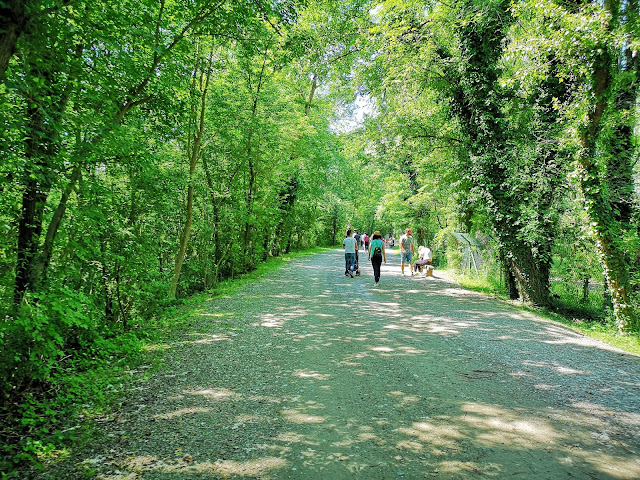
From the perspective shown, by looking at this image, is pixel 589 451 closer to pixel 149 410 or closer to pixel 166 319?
pixel 149 410

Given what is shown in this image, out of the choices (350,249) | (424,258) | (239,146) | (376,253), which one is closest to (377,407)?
(376,253)

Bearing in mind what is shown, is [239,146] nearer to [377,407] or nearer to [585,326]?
[377,407]

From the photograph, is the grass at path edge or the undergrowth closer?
Result: the undergrowth

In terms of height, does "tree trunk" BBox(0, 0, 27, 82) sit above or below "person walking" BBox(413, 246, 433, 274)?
above

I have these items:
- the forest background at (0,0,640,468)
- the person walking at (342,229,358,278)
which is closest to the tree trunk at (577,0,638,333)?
the forest background at (0,0,640,468)

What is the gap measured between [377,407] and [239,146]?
11.6 meters

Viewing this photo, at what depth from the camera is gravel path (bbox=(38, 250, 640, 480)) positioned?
Result: 304cm

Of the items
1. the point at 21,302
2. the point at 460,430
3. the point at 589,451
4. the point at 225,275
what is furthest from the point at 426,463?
the point at 225,275

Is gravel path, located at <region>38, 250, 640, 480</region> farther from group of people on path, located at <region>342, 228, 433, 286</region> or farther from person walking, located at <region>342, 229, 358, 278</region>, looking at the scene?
person walking, located at <region>342, 229, 358, 278</region>

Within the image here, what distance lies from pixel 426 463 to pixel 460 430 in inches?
28.1

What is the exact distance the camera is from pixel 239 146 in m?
13.5

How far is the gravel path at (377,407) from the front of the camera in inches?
120

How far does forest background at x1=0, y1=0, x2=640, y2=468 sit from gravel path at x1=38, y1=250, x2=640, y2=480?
1.03 meters

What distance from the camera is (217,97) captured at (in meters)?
11.8
